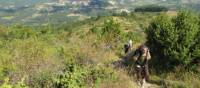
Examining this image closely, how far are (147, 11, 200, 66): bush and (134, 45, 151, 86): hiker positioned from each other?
2.04 meters

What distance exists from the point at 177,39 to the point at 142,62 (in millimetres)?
2749

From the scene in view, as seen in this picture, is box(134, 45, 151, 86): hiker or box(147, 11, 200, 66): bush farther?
box(147, 11, 200, 66): bush

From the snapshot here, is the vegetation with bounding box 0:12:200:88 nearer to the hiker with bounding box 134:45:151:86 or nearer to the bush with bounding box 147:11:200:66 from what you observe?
the bush with bounding box 147:11:200:66

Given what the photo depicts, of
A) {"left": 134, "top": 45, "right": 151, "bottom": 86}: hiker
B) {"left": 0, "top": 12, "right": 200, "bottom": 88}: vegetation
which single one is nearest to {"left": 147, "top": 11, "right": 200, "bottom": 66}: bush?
{"left": 0, "top": 12, "right": 200, "bottom": 88}: vegetation

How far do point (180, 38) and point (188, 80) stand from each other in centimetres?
304

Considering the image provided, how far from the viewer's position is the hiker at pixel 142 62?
17062mm

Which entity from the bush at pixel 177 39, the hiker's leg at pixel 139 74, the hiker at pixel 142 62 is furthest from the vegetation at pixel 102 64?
the hiker at pixel 142 62

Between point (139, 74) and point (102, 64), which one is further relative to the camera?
point (102, 64)

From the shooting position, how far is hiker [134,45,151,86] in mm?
17062

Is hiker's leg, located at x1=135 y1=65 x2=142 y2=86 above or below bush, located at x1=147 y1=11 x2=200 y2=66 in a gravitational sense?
below

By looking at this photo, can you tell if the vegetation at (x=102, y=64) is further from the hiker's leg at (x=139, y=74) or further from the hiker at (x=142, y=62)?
the hiker at (x=142, y=62)

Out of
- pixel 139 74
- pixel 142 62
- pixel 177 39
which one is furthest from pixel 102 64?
pixel 177 39

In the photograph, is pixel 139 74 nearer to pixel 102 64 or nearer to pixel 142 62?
pixel 142 62

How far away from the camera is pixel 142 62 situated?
1731cm
